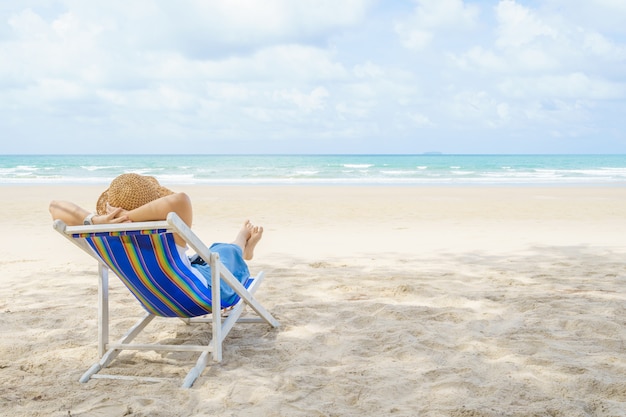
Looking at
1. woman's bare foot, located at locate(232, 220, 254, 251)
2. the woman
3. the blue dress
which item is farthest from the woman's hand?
woman's bare foot, located at locate(232, 220, 254, 251)

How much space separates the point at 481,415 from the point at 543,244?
4.95 m

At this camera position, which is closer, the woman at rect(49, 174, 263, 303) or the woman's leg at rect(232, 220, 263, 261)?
the woman at rect(49, 174, 263, 303)

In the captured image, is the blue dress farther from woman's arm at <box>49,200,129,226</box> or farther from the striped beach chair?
woman's arm at <box>49,200,129,226</box>

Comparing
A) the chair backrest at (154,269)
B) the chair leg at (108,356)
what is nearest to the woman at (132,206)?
the chair backrest at (154,269)

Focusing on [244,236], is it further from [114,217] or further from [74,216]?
[74,216]

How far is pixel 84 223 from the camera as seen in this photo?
2.71 meters

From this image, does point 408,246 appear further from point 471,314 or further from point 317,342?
point 317,342

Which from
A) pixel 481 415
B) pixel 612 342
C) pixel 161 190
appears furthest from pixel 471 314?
pixel 161 190

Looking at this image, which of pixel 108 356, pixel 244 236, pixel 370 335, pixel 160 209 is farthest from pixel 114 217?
pixel 370 335

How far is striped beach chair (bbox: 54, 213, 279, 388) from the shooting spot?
2.61 metres

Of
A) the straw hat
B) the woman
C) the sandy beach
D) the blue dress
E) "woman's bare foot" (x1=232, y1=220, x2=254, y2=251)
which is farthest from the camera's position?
"woman's bare foot" (x1=232, y1=220, x2=254, y2=251)

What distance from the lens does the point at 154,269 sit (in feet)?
9.20

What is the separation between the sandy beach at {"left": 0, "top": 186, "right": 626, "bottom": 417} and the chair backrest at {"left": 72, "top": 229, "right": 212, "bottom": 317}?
0.34 metres

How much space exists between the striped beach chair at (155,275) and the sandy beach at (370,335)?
0.11 metres
